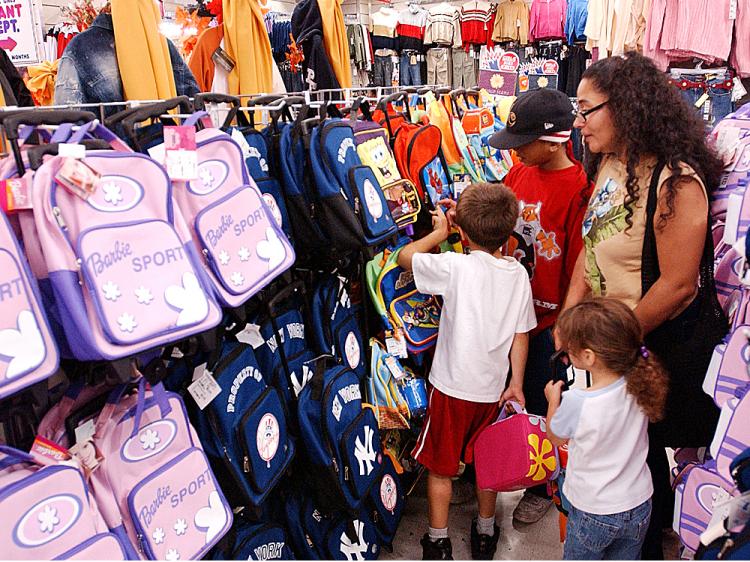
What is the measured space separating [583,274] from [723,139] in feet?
2.00

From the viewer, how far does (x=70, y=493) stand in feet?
3.78

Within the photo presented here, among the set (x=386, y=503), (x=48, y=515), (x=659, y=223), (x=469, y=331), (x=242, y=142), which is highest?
(x=242, y=142)

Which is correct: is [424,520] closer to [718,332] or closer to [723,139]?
[718,332]

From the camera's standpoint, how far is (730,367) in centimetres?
160

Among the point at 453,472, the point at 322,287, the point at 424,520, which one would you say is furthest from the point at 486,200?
the point at 424,520

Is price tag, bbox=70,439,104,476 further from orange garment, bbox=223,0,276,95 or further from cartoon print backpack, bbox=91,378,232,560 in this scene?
orange garment, bbox=223,0,276,95

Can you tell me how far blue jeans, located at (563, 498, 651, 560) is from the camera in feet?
5.99

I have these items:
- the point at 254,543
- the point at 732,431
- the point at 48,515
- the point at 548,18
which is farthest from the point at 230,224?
the point at 548,18

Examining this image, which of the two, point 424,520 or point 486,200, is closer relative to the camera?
point 486,200

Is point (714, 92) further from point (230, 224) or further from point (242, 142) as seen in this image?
point (230, 224)

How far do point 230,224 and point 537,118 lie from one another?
4.54 feet

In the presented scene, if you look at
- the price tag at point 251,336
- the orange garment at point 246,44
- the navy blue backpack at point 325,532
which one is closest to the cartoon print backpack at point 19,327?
the price tag at point 251,336

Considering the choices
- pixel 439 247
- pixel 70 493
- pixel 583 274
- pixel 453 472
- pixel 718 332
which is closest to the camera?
pixel 70 493

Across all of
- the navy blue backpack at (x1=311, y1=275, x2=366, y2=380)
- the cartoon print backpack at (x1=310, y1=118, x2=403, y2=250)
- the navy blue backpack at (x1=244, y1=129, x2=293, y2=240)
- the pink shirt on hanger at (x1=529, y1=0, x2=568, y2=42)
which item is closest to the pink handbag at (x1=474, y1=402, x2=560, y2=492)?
the navy blue backpack at (x1=311, y1=275, x2=366, y2=380)
